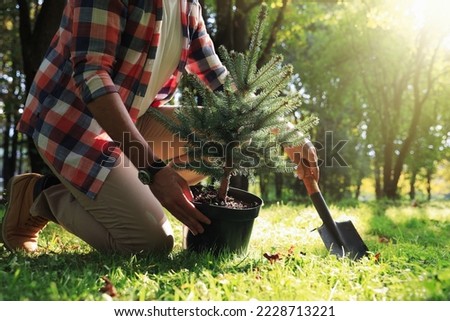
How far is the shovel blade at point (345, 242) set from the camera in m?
3.09

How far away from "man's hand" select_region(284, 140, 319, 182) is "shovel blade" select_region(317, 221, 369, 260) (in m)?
0.38

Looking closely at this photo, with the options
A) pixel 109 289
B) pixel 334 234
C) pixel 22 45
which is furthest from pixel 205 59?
pixel 22 45

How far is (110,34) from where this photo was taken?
255 centimetres

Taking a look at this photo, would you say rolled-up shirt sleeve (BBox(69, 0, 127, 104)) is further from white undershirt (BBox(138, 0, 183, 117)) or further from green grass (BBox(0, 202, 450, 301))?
green grass (BBox(0, 202, 450, 301))

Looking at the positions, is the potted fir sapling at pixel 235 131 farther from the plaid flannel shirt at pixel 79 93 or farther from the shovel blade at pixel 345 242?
the shovel blade at pixel 345 242

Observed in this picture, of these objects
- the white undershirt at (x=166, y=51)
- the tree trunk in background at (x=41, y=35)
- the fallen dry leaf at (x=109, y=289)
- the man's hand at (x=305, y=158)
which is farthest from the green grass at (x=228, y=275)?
the tree trunk in background at (x=41, y=35)

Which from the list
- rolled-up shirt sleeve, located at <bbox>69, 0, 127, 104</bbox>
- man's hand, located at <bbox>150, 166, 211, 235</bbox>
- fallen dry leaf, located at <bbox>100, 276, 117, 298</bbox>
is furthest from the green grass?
rolled-up shirt sleeve, located at <bbox>69, 0, 127, 104</bbox>

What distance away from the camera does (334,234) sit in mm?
3203

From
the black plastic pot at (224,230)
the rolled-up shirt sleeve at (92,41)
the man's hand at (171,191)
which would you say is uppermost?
the rolled-up shirt sleeve at (92,41)

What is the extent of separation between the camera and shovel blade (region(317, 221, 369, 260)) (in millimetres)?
3092

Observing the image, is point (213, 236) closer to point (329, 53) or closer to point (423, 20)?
point (423, 20)

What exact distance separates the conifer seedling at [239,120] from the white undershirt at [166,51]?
12.4 inches

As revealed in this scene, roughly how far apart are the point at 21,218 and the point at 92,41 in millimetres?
1305
